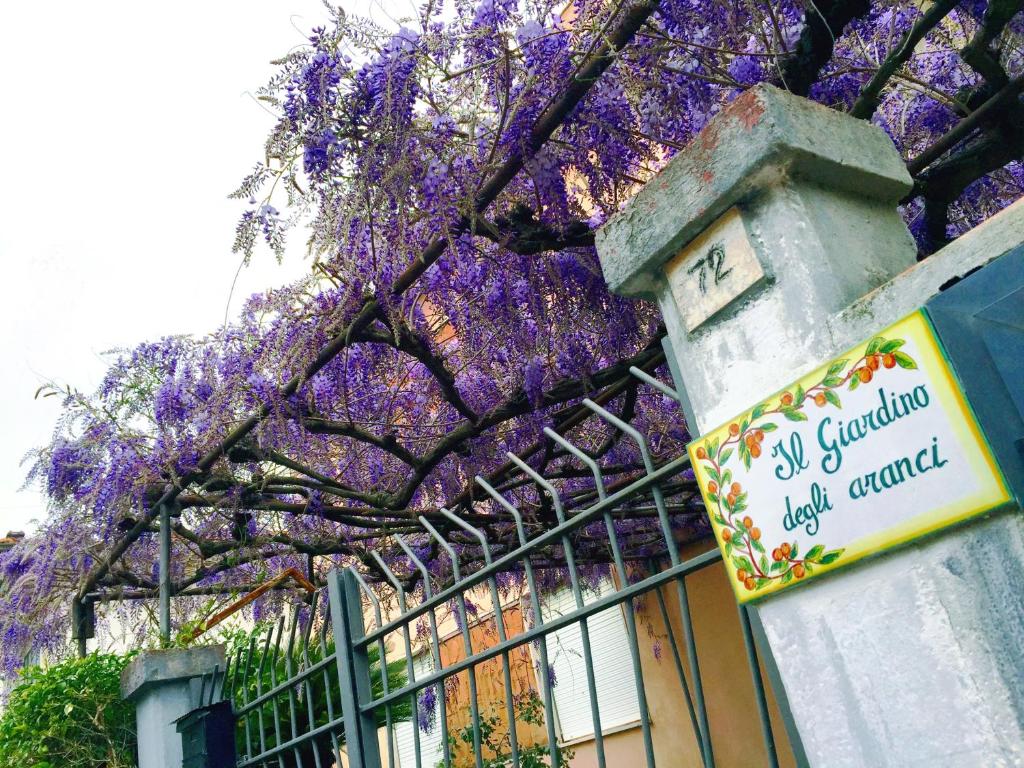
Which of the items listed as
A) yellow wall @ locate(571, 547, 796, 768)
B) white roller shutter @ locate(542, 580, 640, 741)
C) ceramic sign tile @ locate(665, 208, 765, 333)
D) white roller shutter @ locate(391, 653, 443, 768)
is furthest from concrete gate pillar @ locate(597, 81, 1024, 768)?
white roller shutter @ locate(391, 653, 443, 768)

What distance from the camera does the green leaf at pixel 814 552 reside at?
1.34 metres

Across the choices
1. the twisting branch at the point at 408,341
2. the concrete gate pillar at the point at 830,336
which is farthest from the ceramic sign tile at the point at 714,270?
the twisting branch at the point at 408,341

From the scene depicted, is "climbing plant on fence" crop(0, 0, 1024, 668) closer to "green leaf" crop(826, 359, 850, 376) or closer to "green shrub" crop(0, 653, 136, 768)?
"green shrub" crop(0, 653, 136, 768)

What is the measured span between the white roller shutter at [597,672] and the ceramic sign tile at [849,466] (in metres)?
6.59

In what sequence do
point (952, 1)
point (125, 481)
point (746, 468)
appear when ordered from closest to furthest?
point (746, 468) → point (952, 1) → point (125, 481)

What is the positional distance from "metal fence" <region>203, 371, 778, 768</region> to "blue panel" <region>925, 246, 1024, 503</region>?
52cm

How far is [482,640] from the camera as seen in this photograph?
30.0 feet

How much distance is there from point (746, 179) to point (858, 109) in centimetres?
155

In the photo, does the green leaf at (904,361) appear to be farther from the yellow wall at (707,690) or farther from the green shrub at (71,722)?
the yellow wall at (707,690)

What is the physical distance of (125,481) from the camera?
4.70 metres

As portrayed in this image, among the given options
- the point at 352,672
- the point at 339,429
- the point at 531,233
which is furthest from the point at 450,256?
the point at 352,672

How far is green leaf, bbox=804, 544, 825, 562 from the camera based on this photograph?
1.34 meters

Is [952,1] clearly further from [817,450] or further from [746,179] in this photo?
[817,450]

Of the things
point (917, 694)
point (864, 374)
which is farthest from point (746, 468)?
point (917, 694)
